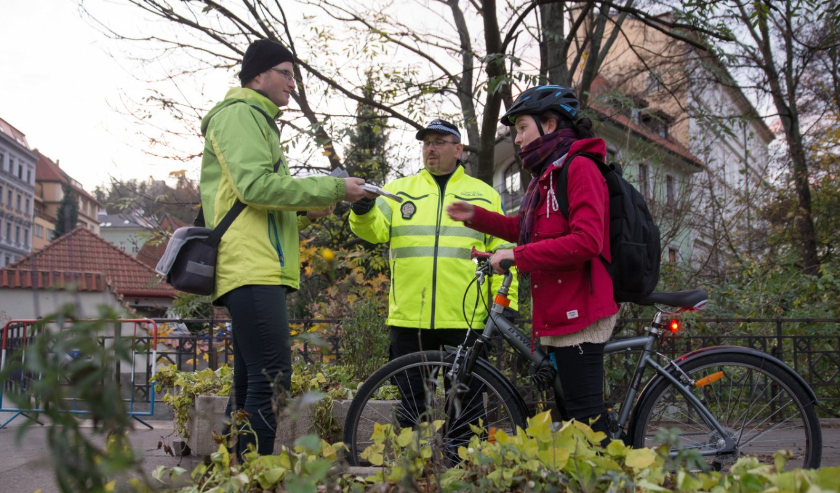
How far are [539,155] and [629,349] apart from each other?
1017mm

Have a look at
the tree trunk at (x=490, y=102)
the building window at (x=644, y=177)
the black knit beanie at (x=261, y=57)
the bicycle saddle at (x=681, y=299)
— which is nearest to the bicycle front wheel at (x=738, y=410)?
the bicycle saddle at (x=681, y=299)

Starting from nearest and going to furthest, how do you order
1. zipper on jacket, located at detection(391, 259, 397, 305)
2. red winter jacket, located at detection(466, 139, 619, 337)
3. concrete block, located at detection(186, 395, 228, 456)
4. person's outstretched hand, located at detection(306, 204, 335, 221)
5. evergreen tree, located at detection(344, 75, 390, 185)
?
red winter jacket, located at detection(466, 139, 619, 337) < person's outstretched hand, located at detection(306, 204, 335, 221) < zipper on jacket, located at detection(391, 259, 397, 305) < concrete block, located at detection(186, 395, 228, 456) < evergreen tree, located at detection(344, 75, 390, 185)

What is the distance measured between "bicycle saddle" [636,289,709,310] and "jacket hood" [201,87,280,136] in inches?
75.4

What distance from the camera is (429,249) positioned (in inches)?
156

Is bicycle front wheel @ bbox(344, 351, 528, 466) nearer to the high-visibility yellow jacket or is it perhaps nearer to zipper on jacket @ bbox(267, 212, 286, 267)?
the high-visibility yellow jacket

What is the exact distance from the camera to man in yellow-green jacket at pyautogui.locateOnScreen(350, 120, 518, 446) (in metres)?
3.88

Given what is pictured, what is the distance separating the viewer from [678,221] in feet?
27.6

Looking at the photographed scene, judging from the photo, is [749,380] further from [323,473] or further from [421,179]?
[323,473]

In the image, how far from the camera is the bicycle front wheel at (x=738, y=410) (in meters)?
3.14

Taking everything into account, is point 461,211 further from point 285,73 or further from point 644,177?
point 644,177

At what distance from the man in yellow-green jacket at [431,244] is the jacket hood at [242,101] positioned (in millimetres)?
746

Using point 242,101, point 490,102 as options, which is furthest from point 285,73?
point 490,102

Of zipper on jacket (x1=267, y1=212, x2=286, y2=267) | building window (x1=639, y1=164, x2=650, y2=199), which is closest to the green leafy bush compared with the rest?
zipper on jacket (x1=267, y1=212, x2=286, y2=267)

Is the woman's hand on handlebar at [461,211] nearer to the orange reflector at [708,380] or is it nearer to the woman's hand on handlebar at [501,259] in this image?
the woman's hand on handlebar at [501,259]
